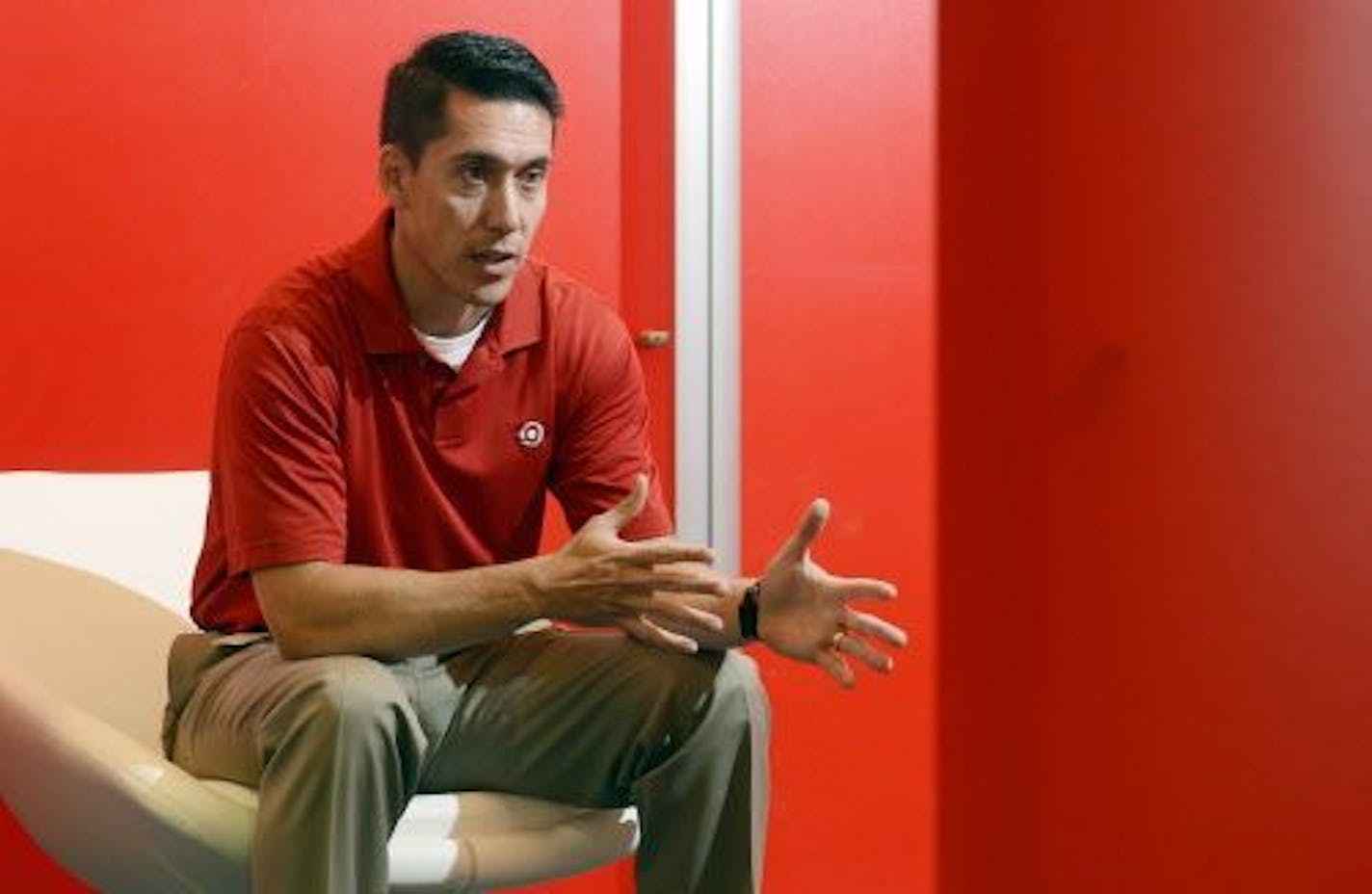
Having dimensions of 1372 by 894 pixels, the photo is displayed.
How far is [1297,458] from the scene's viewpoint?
265 cm

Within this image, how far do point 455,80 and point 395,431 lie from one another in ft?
1.25

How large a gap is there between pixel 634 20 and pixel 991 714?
3.82 feet

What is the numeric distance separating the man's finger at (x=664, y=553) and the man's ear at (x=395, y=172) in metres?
0.51

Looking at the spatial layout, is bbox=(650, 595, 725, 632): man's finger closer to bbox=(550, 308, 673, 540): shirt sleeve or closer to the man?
the man

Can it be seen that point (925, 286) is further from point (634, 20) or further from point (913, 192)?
point (634, 20)

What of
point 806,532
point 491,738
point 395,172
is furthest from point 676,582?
point 395,172

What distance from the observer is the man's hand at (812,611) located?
6.87 ft

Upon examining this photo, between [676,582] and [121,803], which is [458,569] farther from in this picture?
[121,803]

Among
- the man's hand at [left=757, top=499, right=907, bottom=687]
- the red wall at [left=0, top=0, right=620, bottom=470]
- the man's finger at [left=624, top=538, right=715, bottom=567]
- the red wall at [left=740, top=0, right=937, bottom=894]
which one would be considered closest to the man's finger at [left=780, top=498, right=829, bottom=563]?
the man's hand at [left=757, top=499, right=907, bottom=687]

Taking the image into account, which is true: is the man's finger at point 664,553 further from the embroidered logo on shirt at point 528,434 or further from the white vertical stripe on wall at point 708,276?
the white vertical stripe on wall at point 708,276

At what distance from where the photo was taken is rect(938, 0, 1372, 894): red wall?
2.60 metres

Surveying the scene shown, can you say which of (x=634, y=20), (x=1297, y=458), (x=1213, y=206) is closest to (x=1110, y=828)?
(x=1297, y=458)

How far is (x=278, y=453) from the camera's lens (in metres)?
2.15

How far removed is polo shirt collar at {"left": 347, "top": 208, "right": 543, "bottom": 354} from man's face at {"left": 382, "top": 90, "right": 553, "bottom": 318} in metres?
0.04
